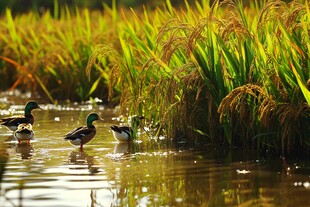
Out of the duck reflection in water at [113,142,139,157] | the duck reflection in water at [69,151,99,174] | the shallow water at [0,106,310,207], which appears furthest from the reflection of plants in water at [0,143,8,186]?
the duck reflection in water at [113,142,139,157]

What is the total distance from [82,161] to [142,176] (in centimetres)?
119

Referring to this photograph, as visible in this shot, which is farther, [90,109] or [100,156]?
[90,109]

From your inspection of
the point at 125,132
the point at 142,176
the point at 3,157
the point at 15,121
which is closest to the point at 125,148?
the point at 125,132

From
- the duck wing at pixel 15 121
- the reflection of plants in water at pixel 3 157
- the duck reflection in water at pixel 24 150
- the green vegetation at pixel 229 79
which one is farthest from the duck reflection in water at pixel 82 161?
the duck wing at pixel 15 121

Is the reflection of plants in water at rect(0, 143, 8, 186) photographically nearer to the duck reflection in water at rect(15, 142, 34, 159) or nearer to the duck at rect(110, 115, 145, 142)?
the duck reflection in water at rect(15, 142, 34, 159)

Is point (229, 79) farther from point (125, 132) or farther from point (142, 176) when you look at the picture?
point (142, 176)

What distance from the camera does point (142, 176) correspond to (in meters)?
8.42

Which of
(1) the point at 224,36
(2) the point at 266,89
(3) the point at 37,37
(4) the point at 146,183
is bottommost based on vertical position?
(4) the point at 146,183

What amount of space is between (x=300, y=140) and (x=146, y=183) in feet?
6.36

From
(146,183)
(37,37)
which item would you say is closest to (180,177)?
(146,183)

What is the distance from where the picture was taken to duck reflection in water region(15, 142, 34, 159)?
9822 mm

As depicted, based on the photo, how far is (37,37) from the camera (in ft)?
58.4

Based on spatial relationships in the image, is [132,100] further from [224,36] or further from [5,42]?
[5,42]

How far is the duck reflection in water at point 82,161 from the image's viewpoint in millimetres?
8922
